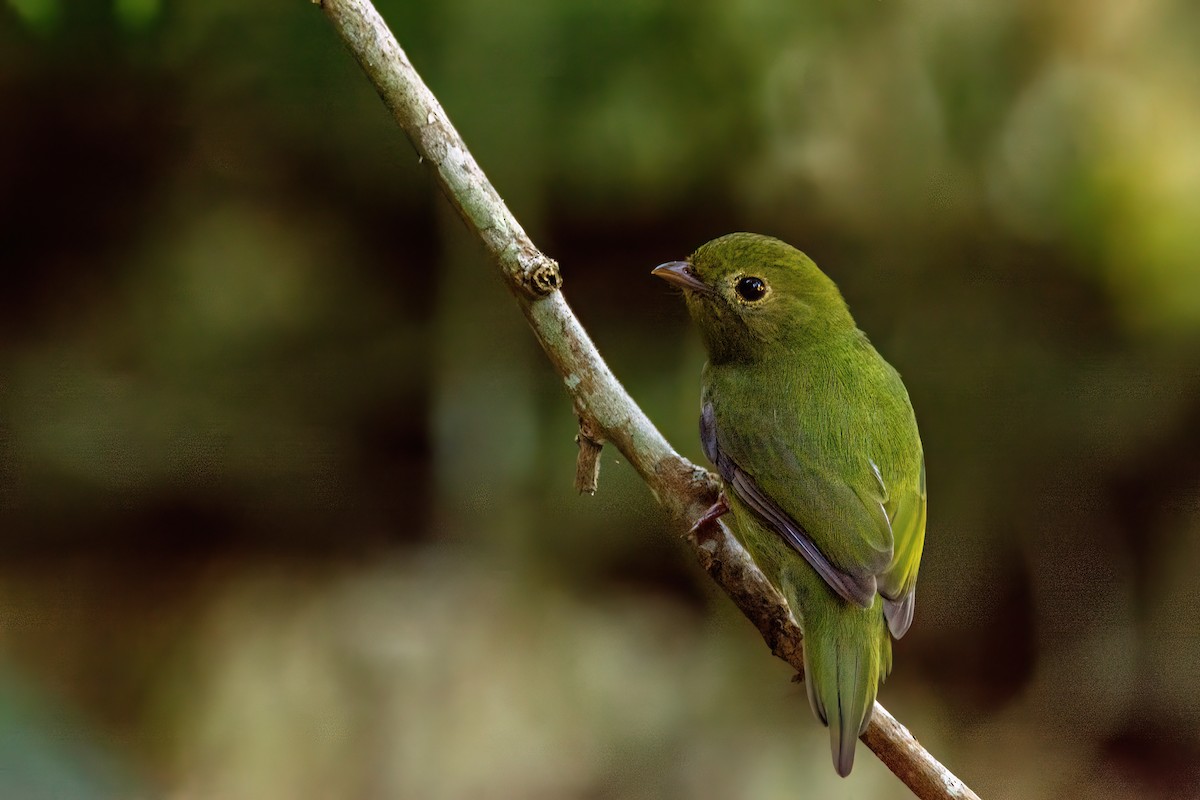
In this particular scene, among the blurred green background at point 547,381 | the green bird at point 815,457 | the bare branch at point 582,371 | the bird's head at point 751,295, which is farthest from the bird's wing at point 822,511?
the blurred green background at point 547,381

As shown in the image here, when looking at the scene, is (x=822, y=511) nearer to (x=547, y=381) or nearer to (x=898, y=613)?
(x=898, y=613)

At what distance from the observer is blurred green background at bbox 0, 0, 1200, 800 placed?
3.79 meters

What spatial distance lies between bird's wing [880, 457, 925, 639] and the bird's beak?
60 cm

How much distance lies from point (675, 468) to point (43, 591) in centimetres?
274

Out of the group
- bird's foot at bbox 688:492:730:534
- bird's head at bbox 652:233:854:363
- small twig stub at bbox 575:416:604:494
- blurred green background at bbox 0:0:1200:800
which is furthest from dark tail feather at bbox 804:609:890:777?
blurred green background at bbox 0:0:1200:800

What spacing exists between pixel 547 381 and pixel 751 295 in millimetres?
1475

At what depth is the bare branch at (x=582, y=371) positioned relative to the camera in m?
1.88

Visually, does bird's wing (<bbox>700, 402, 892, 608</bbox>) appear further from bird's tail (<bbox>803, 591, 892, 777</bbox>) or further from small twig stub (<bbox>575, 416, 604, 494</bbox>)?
small twig stub (<bbox>575, 416, 604, 494</bbox>)

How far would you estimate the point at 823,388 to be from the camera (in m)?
2.47

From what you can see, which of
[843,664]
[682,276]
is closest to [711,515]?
[843,664]

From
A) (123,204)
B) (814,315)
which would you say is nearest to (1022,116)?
(814,315)

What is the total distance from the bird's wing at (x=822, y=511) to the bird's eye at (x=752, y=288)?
1.06 feet

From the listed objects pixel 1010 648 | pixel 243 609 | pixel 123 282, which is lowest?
pixel 1010 648

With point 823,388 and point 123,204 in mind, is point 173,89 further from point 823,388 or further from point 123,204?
point 823,388
